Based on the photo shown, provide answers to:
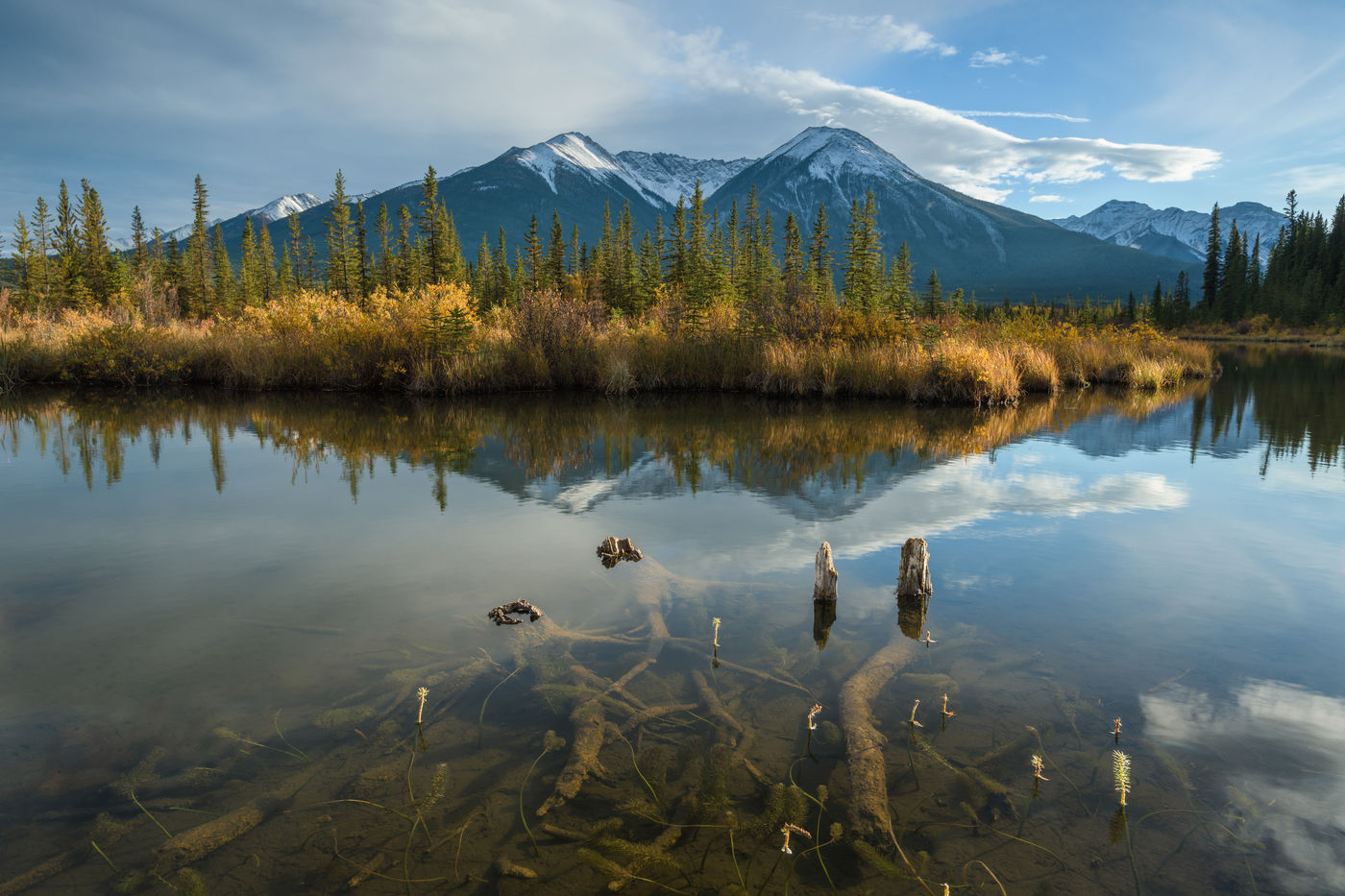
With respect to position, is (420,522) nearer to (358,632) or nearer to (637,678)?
(358,632)

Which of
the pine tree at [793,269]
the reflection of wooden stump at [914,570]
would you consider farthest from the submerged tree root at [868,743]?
the pine tree at [793,269]

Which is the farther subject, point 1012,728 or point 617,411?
point 617,411

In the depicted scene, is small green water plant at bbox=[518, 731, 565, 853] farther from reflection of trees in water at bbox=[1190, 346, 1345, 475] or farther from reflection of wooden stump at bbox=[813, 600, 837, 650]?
reflection of trees in water at bbox=[1190, 346, 1345, 475]

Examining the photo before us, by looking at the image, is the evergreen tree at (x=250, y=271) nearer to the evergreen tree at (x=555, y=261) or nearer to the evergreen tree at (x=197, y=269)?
the evergreen tree at (x=197, y=269)

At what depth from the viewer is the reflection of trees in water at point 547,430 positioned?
11.0 meters

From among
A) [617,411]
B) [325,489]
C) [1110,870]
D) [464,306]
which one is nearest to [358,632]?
[1110,870]

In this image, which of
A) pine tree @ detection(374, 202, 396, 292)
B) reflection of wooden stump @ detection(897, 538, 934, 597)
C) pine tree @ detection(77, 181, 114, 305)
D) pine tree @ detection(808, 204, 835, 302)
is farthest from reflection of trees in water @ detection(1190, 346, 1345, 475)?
pine tree @ detection(77, 181, 114, 305)

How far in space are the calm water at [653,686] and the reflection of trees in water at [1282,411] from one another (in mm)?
4361

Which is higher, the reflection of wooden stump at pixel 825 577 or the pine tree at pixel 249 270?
the pine tree at pixel 249 270

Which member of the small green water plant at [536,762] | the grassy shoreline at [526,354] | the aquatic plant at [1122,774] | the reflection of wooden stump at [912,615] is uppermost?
the grassy shoreline at [526,354]

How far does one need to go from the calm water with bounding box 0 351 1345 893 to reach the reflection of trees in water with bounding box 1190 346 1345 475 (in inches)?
172

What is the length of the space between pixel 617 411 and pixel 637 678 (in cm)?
1306

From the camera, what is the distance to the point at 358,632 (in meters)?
4.95

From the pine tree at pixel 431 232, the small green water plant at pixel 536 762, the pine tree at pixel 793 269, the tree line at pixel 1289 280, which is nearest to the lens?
the small green water plant at pixel 536 762
